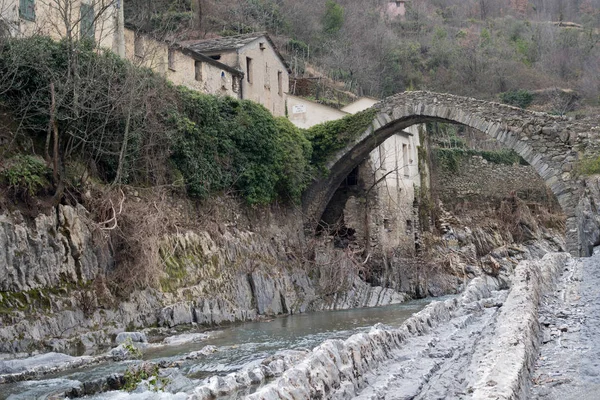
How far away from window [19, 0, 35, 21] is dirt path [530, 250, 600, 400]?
12464 mm

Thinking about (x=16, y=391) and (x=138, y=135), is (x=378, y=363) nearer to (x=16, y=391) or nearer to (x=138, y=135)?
(x=16, y=391)

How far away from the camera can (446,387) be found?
4.68 metres

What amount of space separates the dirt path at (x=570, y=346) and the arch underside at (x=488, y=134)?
1020 centimetres

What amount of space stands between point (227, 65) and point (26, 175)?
1099cm

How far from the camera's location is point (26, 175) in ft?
40.0

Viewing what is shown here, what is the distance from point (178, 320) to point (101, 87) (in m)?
4.57

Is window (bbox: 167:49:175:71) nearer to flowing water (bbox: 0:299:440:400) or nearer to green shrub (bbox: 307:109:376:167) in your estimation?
green shrub (bbox: 307:109:376:167)

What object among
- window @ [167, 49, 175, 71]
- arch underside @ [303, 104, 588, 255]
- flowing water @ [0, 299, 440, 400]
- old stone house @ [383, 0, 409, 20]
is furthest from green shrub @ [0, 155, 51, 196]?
old stone house @ [383, 0, 409, 20]

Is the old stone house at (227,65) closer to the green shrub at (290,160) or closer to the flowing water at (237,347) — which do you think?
the green shrub at (290,160)

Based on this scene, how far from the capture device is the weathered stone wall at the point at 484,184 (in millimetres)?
31781

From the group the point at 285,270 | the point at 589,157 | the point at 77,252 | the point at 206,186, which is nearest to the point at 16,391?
the point at 77,252

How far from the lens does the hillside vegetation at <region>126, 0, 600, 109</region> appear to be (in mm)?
39750

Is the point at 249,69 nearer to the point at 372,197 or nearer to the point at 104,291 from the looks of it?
the point at 372,197

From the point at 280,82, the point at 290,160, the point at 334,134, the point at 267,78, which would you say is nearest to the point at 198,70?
the point at 290,160
